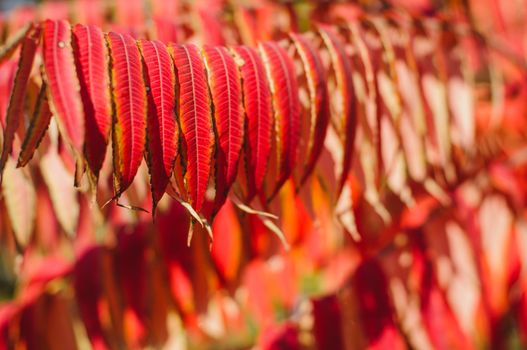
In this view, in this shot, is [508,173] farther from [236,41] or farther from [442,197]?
[236,41]

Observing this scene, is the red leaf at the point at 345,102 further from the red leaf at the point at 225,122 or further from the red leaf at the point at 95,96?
the red leaf at the point at 95,96

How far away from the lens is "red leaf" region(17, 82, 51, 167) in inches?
20.8

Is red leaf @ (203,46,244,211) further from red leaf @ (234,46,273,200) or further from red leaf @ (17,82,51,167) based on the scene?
red leaf @ (17,82,51,167)

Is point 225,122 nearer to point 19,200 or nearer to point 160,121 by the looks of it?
point 160,121

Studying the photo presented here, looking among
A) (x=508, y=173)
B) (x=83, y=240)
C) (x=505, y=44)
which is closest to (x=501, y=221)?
(x=508, y=173)

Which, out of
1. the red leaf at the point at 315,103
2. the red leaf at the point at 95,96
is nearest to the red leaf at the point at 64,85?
the red leaf at the point at 95,96

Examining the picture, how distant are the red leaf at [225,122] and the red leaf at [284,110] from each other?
48mm

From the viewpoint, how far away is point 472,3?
1.07 meters

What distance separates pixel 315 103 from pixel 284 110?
0.03 m

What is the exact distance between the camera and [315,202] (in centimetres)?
86

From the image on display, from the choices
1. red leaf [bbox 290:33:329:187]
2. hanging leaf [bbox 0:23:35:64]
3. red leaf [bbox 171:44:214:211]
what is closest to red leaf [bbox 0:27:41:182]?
hanging leaf [bbox 0:23:35:64]

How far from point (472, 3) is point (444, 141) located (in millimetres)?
304

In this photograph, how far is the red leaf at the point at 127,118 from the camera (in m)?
0.52

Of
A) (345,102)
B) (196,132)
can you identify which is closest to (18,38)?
(196,132)
